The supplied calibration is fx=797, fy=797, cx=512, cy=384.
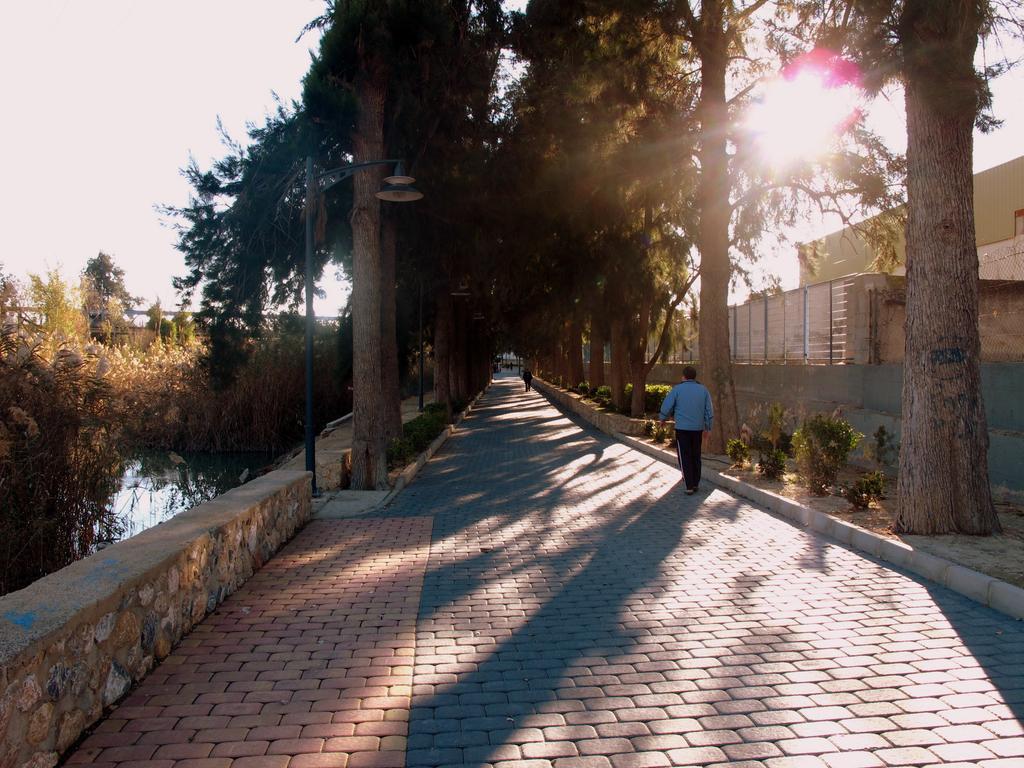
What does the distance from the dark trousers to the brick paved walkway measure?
2.85 metres

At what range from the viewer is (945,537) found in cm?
759

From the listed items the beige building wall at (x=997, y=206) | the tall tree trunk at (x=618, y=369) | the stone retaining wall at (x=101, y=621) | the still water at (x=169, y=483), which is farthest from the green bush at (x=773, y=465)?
the beige building wall at (x=997, y=206)

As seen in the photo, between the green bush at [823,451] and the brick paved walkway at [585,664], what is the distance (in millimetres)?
1783

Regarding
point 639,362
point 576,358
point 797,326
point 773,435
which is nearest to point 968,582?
point 773,435

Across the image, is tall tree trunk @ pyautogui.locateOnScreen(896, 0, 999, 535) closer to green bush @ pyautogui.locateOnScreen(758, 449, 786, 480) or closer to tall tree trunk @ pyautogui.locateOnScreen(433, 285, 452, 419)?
green bush @ pyautogui.locateOnScreen(758, 449, 786, 480)

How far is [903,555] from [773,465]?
457 centimetres

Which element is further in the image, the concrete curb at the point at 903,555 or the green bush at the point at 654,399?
the green bush at the point at 654,399

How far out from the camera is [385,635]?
5.50 m

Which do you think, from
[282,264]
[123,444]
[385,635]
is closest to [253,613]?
[385,635]

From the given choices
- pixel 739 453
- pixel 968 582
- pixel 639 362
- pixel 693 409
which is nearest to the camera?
pixel 968 582

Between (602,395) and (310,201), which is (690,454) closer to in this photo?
(310,201)

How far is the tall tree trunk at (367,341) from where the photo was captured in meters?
12.2

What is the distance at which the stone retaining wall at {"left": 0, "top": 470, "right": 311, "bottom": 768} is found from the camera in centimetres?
335

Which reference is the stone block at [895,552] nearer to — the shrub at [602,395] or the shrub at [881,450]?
the shrub at [881,450]
